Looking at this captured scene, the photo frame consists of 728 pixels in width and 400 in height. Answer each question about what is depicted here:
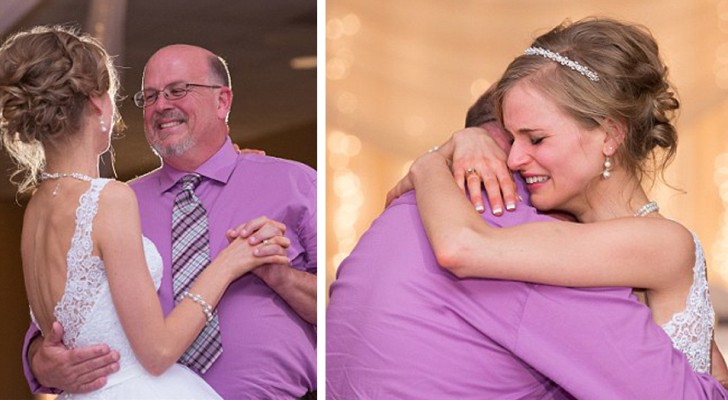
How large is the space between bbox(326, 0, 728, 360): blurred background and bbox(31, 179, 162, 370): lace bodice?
3.02ft

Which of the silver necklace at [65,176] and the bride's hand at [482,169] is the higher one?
the bride's hand at [482,169]

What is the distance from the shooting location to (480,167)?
214 centimetres

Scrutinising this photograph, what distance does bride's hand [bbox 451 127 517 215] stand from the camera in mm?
2080

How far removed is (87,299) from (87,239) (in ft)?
0.47

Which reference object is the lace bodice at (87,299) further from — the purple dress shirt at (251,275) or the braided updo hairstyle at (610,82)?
the braided updo hairstyle at (610,82)

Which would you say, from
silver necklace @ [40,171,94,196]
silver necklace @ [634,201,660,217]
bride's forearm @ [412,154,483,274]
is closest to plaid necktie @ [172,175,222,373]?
silver necklace @ [40,171,94,196]

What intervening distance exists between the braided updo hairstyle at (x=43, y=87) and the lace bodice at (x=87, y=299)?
0.57ft

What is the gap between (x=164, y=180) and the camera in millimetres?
2539

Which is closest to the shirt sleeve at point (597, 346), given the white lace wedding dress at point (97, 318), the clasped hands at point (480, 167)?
the clasped hands at point (480, 167)

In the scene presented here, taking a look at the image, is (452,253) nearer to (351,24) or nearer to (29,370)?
(29,370)

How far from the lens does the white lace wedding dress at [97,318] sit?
2.31m

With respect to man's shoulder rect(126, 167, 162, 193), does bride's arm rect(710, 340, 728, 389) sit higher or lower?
lower

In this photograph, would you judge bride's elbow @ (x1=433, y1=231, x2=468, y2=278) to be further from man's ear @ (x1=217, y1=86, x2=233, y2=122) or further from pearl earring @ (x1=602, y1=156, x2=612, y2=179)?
man's ear @ (x1=217, y1=86, x2=233, y2=122)

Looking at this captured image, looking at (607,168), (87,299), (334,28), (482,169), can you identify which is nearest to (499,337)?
(482,169)
